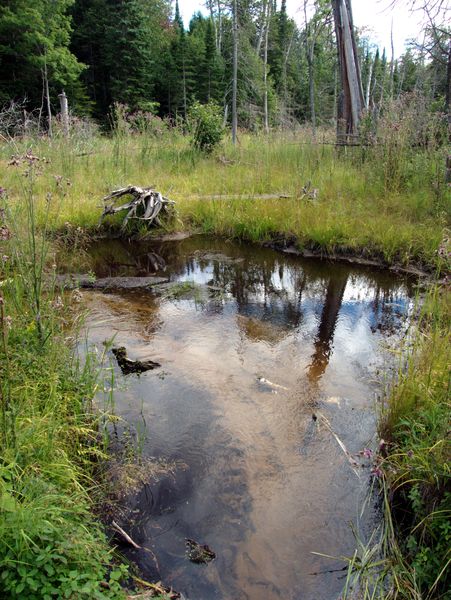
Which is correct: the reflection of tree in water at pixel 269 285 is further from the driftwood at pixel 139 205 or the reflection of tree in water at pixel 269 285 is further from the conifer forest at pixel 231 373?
the driftwood at pixel 139 205

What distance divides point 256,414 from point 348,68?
11.2m

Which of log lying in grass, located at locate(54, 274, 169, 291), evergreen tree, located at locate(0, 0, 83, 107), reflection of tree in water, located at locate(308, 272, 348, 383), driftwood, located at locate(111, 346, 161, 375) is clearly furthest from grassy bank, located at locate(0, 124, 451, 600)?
evergreen tree, located at locate(0, 0, 83, 107)

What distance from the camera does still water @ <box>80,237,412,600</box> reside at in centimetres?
215

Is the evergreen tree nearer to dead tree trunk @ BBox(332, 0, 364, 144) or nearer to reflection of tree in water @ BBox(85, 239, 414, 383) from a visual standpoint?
dead tree trunk @ BBox(332, 0, 364, 144)

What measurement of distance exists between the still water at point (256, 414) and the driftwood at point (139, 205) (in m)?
1.35

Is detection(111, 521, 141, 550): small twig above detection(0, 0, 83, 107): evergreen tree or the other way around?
the other way around

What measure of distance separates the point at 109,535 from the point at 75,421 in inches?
25.5

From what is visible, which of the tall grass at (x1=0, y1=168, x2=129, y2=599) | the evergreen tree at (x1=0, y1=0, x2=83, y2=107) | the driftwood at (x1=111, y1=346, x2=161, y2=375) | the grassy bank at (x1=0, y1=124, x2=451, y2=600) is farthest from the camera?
the evergreen tree at (x1=0, y1=0, x2=83, y2=107)

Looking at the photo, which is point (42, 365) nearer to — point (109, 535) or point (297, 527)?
point (109, 535)

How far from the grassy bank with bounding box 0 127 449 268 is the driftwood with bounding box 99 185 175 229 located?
0.34 m

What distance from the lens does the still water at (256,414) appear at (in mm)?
2154

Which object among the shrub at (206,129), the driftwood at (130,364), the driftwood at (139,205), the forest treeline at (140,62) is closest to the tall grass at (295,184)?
the driftwood at (139,205)

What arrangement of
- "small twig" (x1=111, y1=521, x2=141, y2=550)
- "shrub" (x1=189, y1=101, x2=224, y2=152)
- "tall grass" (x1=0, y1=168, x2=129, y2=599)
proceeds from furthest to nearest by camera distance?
"shrub" (x1=189, y1=101, x2=224, y2=152)
"small twig" (x1=111, y1=521, x2=141, y2=550)
"tall grass" (x1=0, y1=168, x2=129, y2=599)

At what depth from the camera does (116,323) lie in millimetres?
4434
